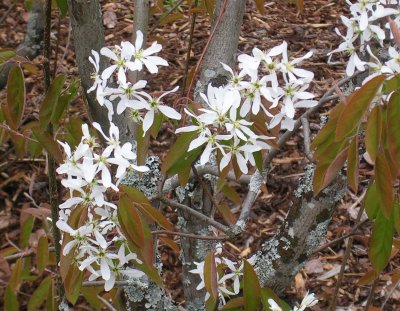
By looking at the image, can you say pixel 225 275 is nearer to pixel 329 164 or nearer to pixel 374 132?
pixel 329 164

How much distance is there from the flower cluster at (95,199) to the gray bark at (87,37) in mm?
259

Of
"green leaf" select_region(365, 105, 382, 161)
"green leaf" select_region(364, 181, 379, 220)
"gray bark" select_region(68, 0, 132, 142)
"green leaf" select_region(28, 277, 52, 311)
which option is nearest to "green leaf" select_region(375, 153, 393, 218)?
"green leaf" select_region(365, 105, 382, 161)

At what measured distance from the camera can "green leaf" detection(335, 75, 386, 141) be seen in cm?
82

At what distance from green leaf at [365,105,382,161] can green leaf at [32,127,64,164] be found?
1.89ft

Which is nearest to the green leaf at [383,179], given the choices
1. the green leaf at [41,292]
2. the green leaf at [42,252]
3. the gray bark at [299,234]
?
the gray bark at [299,234]

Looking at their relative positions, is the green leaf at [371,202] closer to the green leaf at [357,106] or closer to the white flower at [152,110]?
the green leaf at [357,106]

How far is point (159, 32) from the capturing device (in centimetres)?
341

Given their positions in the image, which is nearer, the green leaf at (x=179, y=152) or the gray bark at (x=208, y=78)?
the green leaf at (x=179, y=152)

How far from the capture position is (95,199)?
96 centimetres

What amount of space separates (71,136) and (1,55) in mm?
423

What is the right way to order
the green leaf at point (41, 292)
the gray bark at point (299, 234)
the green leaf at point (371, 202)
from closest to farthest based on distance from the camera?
the green leaf at point (371, 202)
the gray bark at point (299, 234)
the green leaf at point (41, 292)

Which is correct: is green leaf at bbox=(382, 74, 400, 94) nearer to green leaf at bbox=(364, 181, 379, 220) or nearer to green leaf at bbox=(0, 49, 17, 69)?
green leaf at bbox=(364, 181, 379, 220)

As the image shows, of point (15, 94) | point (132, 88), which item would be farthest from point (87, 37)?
point (132, 88)

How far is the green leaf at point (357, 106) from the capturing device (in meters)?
0.82
